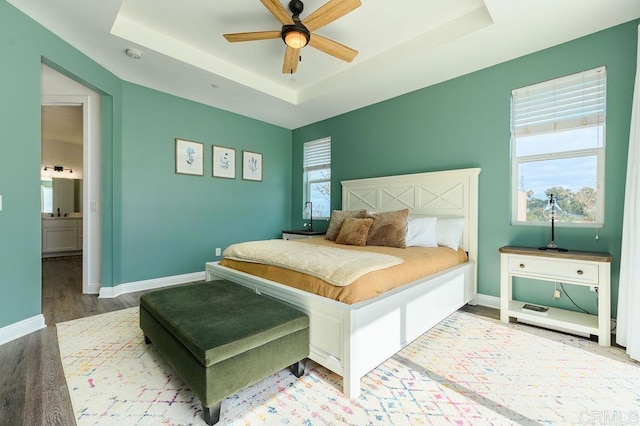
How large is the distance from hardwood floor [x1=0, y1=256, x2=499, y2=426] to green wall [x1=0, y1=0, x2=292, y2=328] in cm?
29

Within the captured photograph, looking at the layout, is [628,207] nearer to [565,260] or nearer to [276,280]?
[565,260]

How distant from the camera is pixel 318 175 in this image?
5.20 m

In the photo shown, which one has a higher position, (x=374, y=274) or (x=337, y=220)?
(x=337, y=220)

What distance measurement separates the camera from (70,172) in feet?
23.3

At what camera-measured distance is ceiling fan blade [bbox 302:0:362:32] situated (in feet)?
6.93

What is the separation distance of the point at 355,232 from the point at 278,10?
7.07 feet

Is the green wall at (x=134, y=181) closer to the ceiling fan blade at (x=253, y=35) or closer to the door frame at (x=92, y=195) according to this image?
the door frame at (x=92, y=195)

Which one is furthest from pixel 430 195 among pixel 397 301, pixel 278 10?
pixel 278 10

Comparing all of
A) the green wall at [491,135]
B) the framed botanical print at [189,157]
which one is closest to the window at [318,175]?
the green wall at [491,135]

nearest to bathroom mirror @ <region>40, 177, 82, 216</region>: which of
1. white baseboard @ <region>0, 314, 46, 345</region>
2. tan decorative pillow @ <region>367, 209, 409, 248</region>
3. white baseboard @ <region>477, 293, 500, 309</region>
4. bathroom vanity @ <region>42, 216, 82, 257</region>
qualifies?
bathroom vanity @ <region>42, 216, 82, 257</region>

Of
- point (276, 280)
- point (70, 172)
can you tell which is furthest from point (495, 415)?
point (70, 172)

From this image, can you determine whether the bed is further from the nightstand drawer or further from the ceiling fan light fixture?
the ceiling fan light fixture

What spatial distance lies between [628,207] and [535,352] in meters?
1.32

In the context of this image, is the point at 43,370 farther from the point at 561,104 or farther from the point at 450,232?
the point at 561,104
